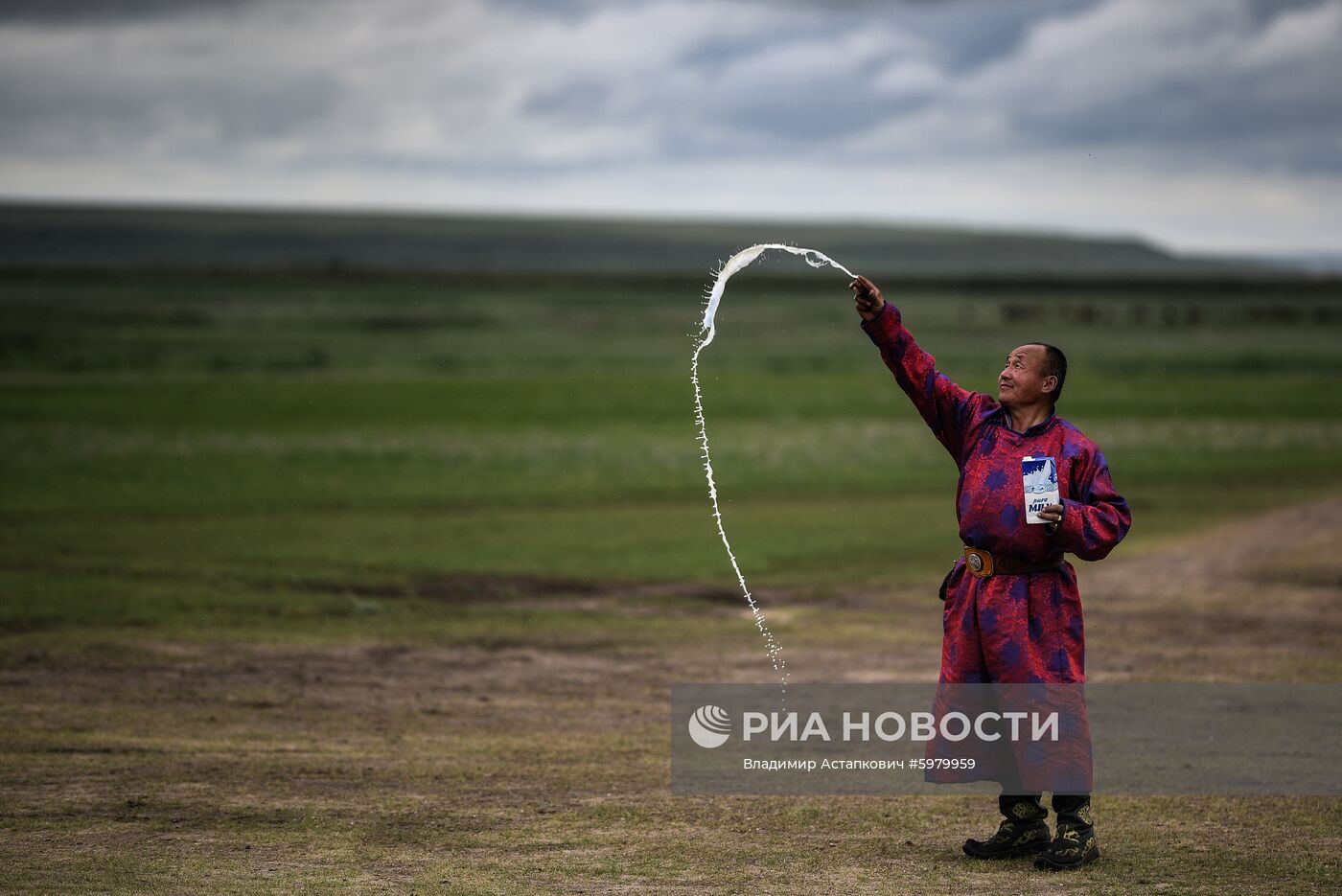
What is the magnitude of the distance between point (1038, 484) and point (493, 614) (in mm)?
9297

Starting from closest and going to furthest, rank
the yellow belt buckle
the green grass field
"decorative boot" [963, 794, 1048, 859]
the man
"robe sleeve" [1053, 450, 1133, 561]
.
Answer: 1. "robe sleeve" [1053, 450, 1133, 561]
2. the man
3. the yellow belt buckle
4. "decorative boot" [963, 794, 1048, 859]
5. the green grass field

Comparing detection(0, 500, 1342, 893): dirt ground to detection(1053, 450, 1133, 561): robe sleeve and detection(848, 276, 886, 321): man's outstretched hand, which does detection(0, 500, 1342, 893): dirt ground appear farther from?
detection(848, 276, 886, 321): man's outstretched hand

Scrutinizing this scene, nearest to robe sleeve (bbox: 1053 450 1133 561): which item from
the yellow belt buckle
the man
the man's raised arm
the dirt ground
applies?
the man

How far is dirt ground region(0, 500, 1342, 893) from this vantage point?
6.57m

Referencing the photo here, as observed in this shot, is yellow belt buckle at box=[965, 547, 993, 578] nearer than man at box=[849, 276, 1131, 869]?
No

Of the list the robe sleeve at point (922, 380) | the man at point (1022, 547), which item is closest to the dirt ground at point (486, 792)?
the man at point (1022, 547)

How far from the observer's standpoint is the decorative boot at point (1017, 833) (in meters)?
6.80

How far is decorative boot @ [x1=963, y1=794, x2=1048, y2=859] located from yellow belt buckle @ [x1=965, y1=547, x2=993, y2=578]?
Answer: 101 cm

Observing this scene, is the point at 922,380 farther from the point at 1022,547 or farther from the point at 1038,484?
the point at 1022,547

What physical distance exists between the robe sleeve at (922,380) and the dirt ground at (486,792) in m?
1.93

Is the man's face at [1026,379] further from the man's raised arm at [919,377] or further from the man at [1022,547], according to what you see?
the man's raised arm at [919,377]

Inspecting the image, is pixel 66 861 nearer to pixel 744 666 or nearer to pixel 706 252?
pixel 744 666

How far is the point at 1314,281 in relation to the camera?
7180 inches

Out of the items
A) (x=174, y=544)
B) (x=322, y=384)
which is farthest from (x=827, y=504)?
(x=322, y=384)
